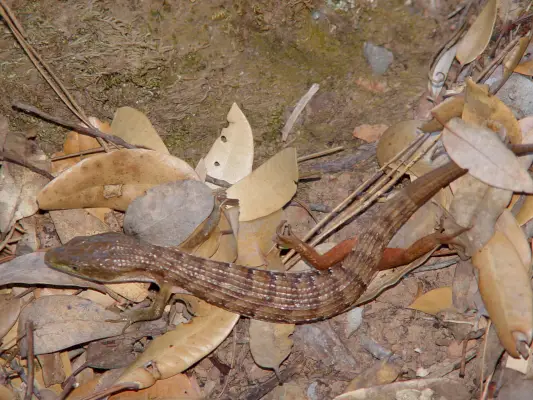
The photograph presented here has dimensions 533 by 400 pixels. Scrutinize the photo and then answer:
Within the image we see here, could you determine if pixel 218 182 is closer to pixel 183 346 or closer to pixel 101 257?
pixel 101 257

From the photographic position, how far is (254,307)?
4.30 m

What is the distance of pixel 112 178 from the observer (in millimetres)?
4297

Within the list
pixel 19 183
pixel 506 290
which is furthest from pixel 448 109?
pixel 19 183

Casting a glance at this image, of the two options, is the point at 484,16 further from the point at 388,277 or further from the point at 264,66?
the point at 388,277

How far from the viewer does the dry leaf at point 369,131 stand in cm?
457

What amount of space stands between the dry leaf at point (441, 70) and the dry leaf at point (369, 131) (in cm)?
46

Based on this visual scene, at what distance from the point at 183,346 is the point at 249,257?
31.8 inches

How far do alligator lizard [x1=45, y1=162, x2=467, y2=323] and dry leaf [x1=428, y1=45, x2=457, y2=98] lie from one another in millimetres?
668

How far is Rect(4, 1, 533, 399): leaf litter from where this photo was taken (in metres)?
4.14

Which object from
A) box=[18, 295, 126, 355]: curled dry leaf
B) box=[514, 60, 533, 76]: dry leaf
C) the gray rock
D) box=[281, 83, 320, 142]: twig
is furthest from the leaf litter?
the gray rock

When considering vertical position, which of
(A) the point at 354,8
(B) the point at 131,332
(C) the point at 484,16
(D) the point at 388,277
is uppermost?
(C) the point at 484,16

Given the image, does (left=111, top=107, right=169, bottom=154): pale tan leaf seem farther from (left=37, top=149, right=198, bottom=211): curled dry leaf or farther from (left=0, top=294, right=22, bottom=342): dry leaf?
(left=0, top=294, right=22, bottom=342): dry leaf

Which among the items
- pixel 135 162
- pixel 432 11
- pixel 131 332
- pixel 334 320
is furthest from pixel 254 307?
pixel 432 11

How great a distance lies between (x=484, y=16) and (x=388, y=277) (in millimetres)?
2073
